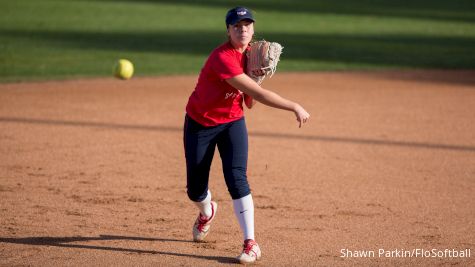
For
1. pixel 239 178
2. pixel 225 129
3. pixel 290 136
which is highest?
pixel 290 136

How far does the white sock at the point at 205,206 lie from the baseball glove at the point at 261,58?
1.18 m

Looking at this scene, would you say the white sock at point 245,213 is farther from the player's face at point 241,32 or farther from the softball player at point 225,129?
the player's face at point 241,32

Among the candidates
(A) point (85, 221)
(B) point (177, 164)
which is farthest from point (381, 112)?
(A) point (85, 221)

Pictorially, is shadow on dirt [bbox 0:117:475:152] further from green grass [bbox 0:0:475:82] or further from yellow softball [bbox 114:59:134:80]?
green grass [bbox 0:0:475:82]

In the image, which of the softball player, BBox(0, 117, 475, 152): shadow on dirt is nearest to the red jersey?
the softball player

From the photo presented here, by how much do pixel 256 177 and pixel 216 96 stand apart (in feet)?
9.95

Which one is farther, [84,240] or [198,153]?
[84,240]

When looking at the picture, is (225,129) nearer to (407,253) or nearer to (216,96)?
(216,96)

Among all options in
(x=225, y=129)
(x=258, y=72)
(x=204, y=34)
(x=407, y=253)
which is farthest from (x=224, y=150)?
(x=204, y=34)

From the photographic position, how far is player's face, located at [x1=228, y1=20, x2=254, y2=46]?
6.04 m

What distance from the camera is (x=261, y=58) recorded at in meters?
6.25

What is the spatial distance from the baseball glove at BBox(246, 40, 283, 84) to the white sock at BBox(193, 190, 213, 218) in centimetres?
118

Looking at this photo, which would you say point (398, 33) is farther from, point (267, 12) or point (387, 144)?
point (387, 144)

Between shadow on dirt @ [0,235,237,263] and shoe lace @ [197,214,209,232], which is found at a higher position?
shoe lace @ [197,214,209,232]
